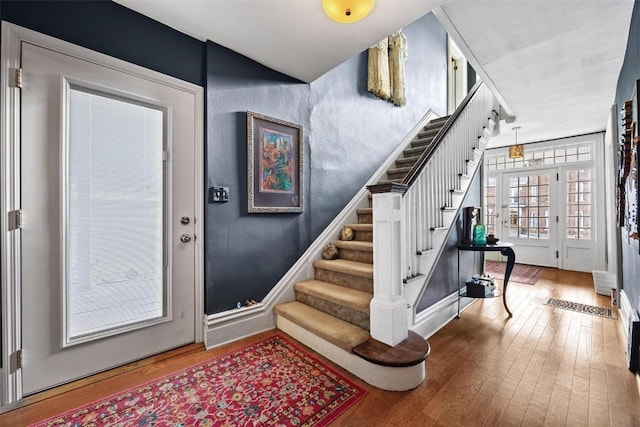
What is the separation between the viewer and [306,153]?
2.82m

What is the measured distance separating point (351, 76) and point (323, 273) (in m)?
2.40

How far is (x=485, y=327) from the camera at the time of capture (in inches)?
100

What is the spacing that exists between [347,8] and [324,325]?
82.2 inches

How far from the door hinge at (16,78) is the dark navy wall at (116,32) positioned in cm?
27

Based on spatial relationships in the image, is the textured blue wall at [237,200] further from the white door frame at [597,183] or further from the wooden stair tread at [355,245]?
the white door frame at [597,183]

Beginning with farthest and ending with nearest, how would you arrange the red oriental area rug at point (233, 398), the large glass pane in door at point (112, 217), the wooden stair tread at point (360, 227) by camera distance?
the wooden stair tread at point (360, 227)
the large glass pane in door at point (112, 217)
the red oriental area rug at point (233, 398)

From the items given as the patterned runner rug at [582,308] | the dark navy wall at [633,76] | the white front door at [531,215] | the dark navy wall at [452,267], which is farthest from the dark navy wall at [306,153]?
the white front door at [531,215]

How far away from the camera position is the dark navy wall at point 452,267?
8.39ft

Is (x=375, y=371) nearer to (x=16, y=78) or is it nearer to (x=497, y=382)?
(x=497, y=382)

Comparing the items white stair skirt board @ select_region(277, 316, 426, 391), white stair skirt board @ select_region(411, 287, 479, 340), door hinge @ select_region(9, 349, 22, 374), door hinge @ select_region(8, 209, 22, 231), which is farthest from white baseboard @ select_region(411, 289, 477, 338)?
door hinge @ select_region(8, 209, 22, 231)

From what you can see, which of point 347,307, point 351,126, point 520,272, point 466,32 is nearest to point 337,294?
point 347,307

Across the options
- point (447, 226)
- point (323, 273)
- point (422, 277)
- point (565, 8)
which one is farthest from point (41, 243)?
point (565, 8)

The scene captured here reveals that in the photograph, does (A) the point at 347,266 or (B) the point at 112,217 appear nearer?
(B) the point at 112,217

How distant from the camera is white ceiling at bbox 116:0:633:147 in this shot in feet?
5.97
